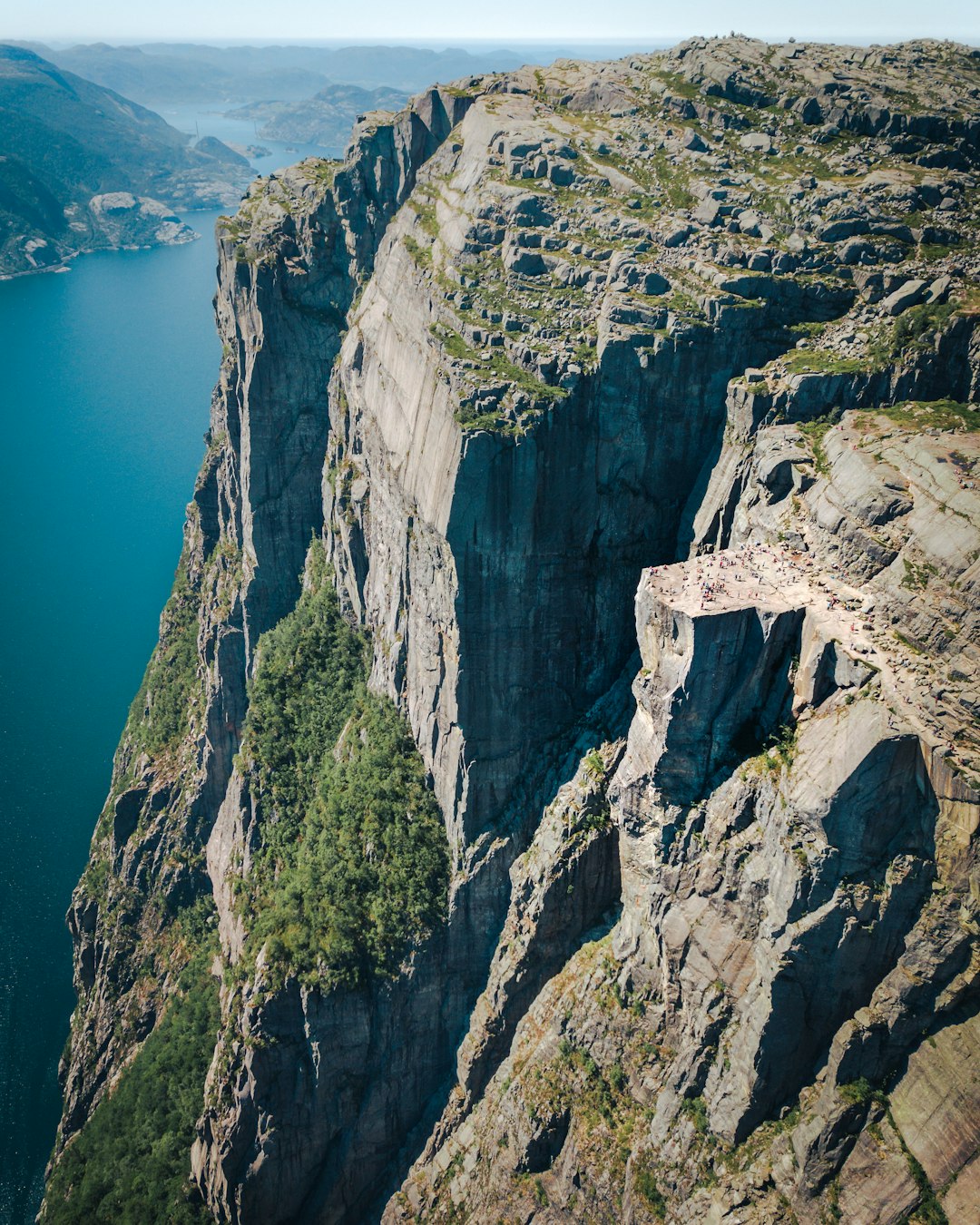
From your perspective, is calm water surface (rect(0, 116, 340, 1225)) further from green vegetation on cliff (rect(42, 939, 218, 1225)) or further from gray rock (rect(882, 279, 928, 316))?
gray rock (rect(882, 279, 928, 316))

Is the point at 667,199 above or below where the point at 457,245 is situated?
above

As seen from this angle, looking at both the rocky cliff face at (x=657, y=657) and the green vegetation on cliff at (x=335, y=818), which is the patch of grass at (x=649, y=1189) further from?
the green vegetation on cliff at (x=335, y=818)

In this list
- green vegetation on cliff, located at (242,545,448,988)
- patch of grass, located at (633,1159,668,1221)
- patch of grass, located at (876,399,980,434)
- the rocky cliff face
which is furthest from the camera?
green vegetation on cliff, located at (242,545,448,988)

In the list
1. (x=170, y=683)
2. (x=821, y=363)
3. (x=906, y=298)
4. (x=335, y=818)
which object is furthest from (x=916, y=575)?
(x=170, y=683)

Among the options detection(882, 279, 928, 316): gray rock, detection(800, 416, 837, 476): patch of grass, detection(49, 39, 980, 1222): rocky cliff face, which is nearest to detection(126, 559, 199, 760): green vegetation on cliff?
detection(49, 39, 980, 1222): rocky cliff face

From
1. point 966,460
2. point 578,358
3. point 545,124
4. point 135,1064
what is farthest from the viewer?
point 135,1064

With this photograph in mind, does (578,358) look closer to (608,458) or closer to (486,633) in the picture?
(608,458)

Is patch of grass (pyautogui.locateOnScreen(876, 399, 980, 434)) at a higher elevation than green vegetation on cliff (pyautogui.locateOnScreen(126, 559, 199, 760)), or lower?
higher

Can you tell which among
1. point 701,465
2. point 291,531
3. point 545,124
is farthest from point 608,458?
point 291,531
